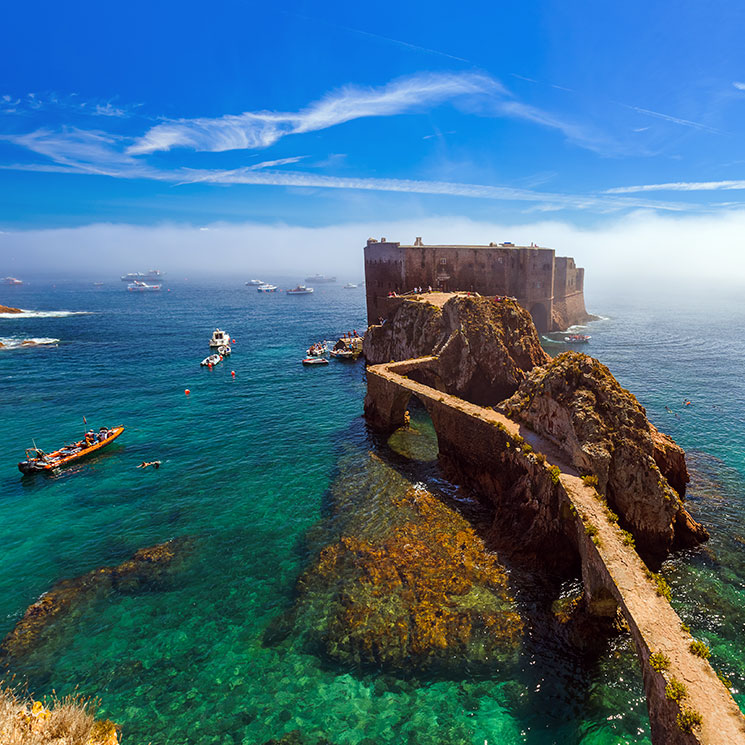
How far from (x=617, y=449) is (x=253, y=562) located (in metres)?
19.7

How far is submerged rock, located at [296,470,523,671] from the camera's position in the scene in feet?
53.5

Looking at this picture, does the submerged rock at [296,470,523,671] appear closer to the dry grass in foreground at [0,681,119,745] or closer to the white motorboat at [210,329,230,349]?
the dry grass in foreground at [0,681,119,745]

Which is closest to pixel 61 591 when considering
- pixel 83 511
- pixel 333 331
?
pixel 83 511

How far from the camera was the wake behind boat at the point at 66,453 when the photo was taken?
102ft

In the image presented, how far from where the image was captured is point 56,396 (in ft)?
159

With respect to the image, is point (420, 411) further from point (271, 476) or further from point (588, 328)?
point (588, 328)

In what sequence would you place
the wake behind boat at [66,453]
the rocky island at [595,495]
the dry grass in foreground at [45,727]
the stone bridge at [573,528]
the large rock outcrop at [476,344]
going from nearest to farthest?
the dry grass in foreground at [45,727]
the stone bridge at [573,528]
the rocky island at [595,495]
the wake behind boat at [66,453]
the large rock outcrop at [476,344]

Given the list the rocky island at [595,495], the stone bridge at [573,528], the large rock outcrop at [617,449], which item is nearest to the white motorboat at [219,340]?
the stone bridge at [573,528]

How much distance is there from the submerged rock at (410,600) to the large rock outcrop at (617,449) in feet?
23.2

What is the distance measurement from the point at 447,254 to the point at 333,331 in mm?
35362

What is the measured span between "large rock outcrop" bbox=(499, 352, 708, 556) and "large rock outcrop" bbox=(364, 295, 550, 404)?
19.6 meters

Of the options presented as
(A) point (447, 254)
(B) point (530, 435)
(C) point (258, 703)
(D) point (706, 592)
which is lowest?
(C) point (258, 703)

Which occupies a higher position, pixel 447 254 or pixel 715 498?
pixel 447 254

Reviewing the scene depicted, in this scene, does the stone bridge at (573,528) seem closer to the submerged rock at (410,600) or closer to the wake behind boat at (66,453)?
the submerged rock at (410,600)
